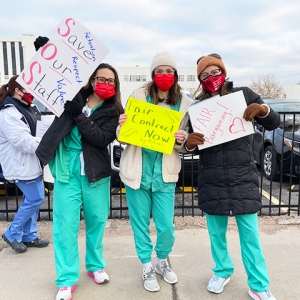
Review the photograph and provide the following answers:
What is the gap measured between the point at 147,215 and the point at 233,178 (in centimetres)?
81

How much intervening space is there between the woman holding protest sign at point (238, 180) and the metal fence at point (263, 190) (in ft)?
4.80

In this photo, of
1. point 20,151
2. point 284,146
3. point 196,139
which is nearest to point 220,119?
point 196,139

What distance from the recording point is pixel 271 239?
3654 millimetres

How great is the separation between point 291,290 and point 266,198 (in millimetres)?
2928

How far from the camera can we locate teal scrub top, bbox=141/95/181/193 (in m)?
2.64

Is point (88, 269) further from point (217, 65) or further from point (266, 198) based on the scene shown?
point (266, 198)

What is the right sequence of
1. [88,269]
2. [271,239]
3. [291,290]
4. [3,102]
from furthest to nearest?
[271,239] → [3,102] → [88,269] → [291,290]

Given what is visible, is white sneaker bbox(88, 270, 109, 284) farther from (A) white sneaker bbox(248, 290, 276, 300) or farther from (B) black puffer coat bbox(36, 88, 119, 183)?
(A) white sneaker bbox(248, 290, 276, 300)

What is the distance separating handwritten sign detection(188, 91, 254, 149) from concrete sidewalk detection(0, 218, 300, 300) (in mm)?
1272

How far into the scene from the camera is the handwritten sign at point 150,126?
8.43 feet

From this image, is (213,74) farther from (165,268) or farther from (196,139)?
(165,268)

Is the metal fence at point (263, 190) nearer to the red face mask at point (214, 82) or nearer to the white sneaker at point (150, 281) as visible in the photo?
the white sneaker at point (150, 281)

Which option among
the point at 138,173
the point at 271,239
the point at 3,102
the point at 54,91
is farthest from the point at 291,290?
the point at 3,102

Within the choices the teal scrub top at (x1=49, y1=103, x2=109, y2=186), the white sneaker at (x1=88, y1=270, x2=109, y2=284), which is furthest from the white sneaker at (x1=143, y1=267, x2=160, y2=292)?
the teal scrub top at (x1=49, y1=103, x2=109, y2=186)
